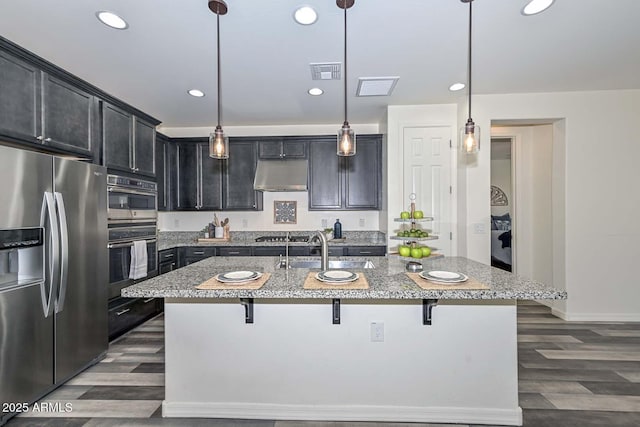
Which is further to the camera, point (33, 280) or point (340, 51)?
point (340, 51)

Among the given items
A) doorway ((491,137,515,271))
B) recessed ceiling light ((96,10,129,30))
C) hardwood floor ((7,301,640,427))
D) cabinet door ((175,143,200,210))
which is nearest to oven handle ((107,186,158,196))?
cabinet door ((175,143,200,210))

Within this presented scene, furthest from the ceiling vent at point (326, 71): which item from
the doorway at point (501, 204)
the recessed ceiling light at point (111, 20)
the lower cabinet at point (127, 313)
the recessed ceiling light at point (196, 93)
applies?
the doorway at point (501, 204)

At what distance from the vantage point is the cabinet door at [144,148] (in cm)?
318

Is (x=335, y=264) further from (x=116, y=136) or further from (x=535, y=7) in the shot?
(x=116, y=136)

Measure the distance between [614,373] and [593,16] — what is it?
2656mm

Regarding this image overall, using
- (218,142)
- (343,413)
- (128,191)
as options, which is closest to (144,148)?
(128,191)

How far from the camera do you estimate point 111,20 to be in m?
1.96

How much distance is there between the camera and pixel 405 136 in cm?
367

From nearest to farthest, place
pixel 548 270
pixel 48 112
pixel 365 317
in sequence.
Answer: pixel 365 317, pixel 48 112, pixel 548 270

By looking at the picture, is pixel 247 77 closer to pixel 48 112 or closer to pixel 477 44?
pixel 48 112

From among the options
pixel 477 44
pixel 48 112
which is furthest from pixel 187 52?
pixel 477 44

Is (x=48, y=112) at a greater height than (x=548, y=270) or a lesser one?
greater

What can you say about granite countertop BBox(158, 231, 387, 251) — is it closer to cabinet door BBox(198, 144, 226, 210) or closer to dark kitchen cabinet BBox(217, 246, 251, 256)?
dark kitchen cabinet BBox(217, 246, 251, 256)

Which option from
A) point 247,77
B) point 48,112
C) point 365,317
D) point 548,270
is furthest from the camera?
point 548,270
